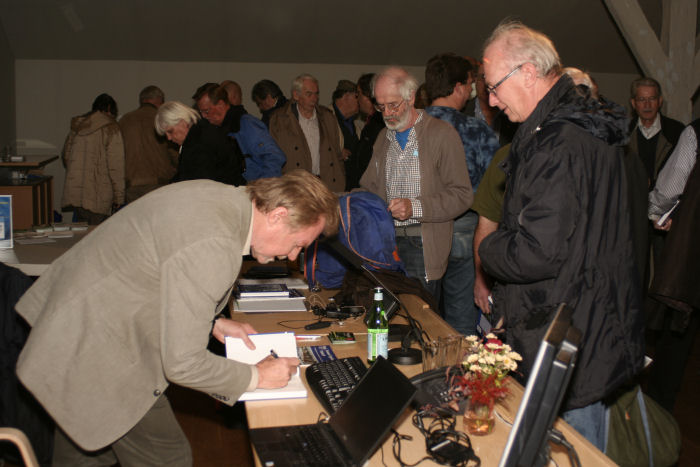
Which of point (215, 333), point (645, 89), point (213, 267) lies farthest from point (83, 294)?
point (645, 89)

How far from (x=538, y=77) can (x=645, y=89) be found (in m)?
2.88

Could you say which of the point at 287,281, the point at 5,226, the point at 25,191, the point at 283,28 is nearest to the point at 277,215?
the point at 287,281

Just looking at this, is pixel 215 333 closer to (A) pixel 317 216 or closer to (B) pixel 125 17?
(A) pixel 317 216

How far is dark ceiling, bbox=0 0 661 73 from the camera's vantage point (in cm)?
691

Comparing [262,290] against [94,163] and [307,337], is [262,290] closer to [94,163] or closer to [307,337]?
[307,337]

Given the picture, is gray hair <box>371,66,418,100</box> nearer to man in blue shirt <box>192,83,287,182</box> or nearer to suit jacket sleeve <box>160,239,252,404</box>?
man in blue shirt <box>192,83,287,182</box>

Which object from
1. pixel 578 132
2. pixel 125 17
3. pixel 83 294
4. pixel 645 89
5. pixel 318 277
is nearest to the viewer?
pixel 83 294

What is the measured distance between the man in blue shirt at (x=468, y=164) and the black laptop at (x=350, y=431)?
5.27ft

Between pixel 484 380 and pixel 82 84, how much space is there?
7222mm

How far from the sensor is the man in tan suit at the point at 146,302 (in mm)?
1412

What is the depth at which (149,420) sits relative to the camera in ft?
5.56

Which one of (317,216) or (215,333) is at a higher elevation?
(317,216)

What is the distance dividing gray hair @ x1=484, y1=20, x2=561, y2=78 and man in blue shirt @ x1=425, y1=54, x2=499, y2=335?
1.27m

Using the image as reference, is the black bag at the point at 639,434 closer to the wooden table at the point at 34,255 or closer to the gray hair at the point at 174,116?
the wooden table at the point at 34,255
